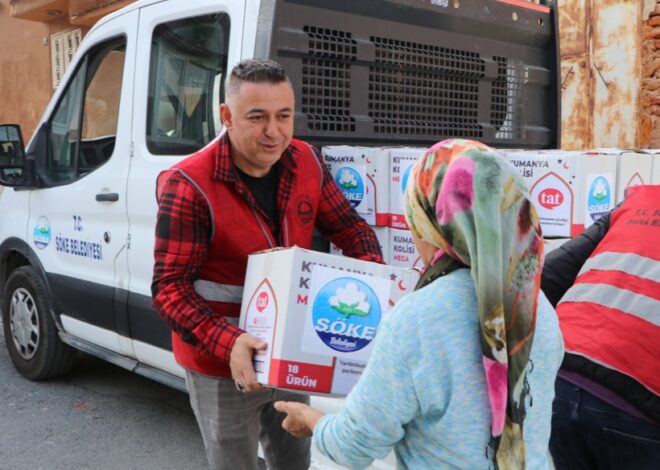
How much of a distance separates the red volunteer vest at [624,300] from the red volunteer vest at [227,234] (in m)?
0.86


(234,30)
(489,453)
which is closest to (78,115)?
(234,30)

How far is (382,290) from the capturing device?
2023mm

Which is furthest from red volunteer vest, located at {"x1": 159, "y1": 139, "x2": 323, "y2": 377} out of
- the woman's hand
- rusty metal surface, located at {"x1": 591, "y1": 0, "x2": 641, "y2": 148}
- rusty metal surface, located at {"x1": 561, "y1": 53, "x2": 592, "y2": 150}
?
rusty metal surface, located at {"x1": 561, "y1": 53, "x2": 592, "y2": 150}

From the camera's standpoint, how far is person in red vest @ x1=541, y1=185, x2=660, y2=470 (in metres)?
1.89

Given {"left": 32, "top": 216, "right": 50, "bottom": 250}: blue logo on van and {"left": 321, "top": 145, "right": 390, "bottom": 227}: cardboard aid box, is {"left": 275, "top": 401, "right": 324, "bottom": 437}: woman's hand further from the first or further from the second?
{"left": 32, "top": 216, "right": 50, "bottom": 250}: blue logo on van

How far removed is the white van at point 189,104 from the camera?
11.1ft

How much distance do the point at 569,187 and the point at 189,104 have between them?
1887mm

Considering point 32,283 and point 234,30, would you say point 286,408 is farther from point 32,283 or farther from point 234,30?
point 32,283

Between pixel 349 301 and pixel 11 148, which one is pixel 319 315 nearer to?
pixel 349 301

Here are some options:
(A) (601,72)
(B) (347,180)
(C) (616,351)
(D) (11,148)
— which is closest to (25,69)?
(D) (11,148)

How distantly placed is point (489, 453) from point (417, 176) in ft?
1.75

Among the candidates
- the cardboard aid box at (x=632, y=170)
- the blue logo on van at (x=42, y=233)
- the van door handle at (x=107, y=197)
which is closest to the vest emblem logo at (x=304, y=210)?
the cardboard aid box at (x=632, y=170)

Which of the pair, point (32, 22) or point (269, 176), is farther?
point (32, 22)

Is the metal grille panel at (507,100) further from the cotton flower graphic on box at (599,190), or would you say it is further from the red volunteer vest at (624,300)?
the red volunteer vest at (624,300)
